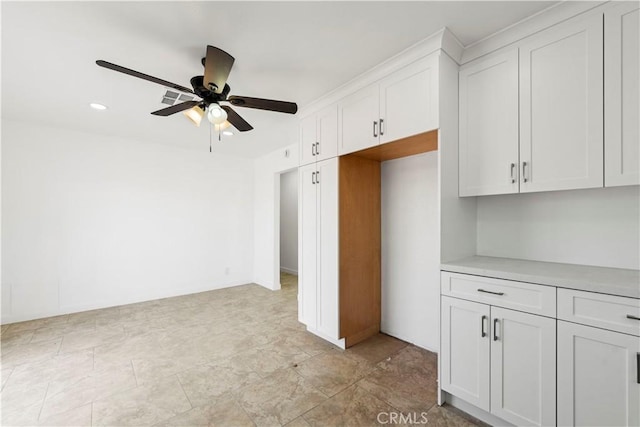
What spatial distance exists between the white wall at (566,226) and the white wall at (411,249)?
50 centimetres

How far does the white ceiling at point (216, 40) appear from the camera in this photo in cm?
162

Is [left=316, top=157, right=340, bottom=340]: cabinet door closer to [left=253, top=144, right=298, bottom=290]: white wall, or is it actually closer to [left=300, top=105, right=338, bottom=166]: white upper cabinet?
[left=300, top=105, right=338, bottom=166]: white upper cabinet

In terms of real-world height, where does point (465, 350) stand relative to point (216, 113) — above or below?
below

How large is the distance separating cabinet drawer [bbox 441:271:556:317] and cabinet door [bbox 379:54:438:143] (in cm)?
105

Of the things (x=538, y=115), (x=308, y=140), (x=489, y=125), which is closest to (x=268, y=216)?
(x=308, y=140)

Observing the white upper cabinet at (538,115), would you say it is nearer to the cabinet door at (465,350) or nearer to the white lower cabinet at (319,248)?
the cabinet door at (465,350)

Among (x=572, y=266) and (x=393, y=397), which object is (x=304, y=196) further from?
(x=572, y=266)

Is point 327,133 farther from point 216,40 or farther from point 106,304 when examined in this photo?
point 106,304

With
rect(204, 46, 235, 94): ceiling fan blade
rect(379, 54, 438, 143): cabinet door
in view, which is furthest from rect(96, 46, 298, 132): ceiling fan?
rect(379, 54, 438, 143): cabinet door

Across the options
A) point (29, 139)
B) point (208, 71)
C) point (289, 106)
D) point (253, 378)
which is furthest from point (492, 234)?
point (29, 139)

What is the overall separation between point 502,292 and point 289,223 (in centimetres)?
541

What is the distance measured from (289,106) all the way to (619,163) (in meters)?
2.02

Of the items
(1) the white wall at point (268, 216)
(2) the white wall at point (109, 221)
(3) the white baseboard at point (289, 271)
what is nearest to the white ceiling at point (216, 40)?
(2) the white wall at point (109, 221)

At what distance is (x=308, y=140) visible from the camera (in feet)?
9.70
